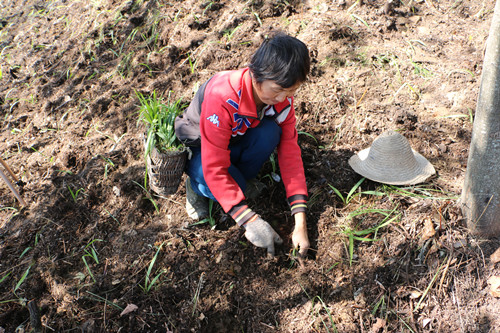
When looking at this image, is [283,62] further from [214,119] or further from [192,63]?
[192,63]

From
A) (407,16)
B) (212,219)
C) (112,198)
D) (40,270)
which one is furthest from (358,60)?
(40,270)

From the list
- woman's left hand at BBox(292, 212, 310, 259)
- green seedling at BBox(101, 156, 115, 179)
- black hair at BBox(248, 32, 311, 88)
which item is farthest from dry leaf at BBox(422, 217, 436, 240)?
green seedling at BBox(101, 156, 115, 179)

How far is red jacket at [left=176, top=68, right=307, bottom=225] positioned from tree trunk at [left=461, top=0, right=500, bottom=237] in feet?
2.67

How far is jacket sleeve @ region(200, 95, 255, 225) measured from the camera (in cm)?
188

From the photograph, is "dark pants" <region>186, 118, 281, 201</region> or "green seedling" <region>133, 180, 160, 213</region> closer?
"dark pants" <region>186, 118, 281, 201</region>

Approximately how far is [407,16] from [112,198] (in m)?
2.77

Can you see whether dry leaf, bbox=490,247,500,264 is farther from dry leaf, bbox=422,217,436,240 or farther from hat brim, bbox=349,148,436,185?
hat brim, bbox=349,148,436,185

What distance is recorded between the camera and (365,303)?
74.3 inches

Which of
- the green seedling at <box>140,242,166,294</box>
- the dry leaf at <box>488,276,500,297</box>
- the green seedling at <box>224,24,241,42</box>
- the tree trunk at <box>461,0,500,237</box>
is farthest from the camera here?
the green seedling at <box>224,24,241,42</box>

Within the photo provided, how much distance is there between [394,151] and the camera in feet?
7.02

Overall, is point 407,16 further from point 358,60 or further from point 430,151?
point 430,151

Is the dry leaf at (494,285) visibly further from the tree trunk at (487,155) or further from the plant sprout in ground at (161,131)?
the plant sprout in ground at (161,131)

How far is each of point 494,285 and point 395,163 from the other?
0.77 m

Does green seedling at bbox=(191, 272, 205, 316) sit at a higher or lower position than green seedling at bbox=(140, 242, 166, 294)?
lower
